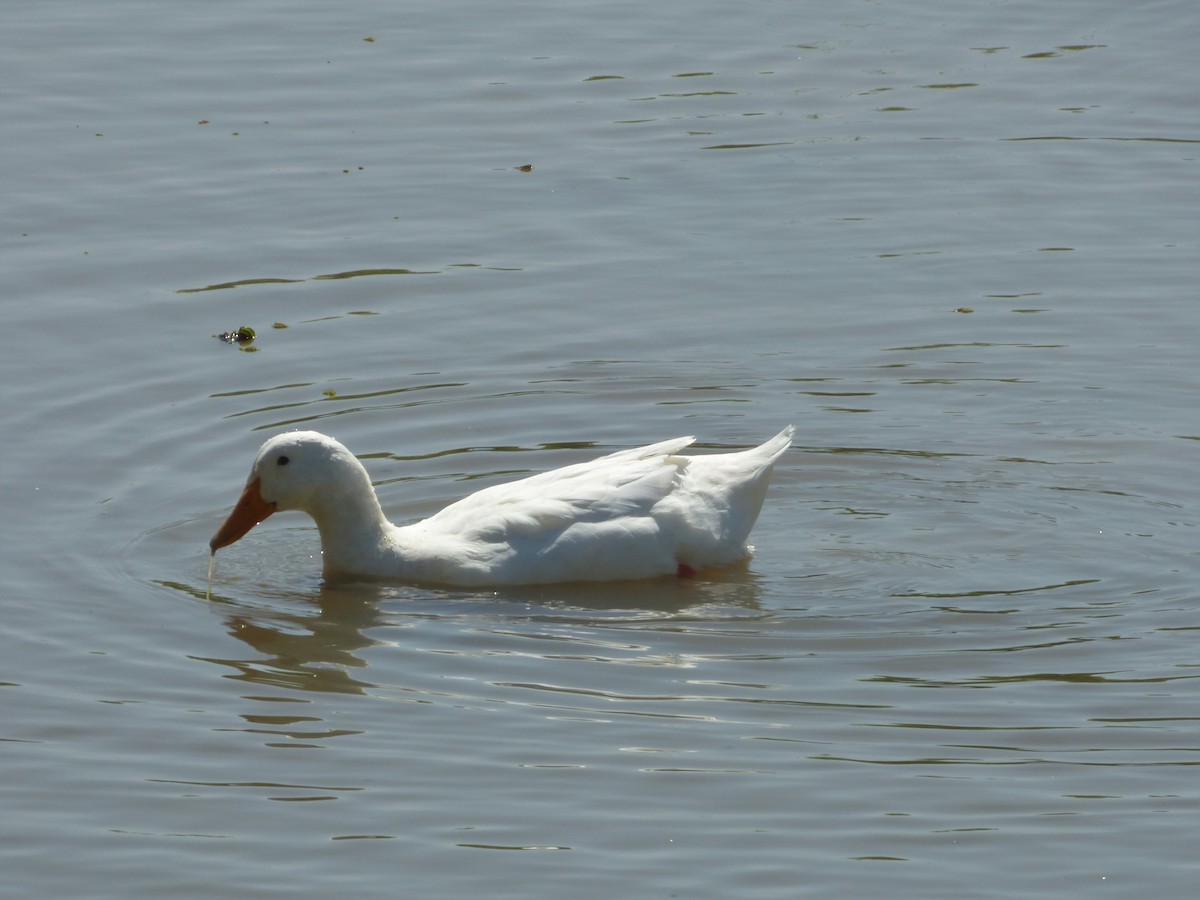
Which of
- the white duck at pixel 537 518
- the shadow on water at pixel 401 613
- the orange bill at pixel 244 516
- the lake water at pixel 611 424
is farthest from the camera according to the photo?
the orange bill at pixel 244 516

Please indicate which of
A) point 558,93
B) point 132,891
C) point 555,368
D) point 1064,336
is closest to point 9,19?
point 558,93

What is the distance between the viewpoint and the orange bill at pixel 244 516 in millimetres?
10188

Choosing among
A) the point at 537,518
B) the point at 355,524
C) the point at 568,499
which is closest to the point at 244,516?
the point at 355,524

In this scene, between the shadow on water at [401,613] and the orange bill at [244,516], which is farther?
the orange bill at [244,516]

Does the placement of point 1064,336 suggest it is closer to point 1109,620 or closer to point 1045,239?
point 1045,239

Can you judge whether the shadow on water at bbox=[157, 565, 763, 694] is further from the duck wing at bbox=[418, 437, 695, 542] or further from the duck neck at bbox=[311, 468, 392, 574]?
the duck wing at bbox=[418, 437, 695, 542]

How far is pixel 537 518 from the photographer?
10.0 m

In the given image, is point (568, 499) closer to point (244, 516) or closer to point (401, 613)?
point (401, 613)

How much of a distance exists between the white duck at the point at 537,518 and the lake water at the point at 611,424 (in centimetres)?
18

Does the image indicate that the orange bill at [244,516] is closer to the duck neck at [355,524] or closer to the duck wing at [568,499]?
the duck neck at [355,524]

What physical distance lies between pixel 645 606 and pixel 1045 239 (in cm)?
562

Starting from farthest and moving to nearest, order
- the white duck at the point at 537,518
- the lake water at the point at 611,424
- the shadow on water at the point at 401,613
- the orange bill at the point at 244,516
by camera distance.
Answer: the orange bill at the point at 244,516 < the white duck at the point at 537,518 < the shadow on water at the point at 401,613 < the lake water at the point at 611,424

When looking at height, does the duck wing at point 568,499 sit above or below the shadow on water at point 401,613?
above

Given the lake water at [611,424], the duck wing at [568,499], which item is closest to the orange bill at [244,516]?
the lake water at [611,424]
